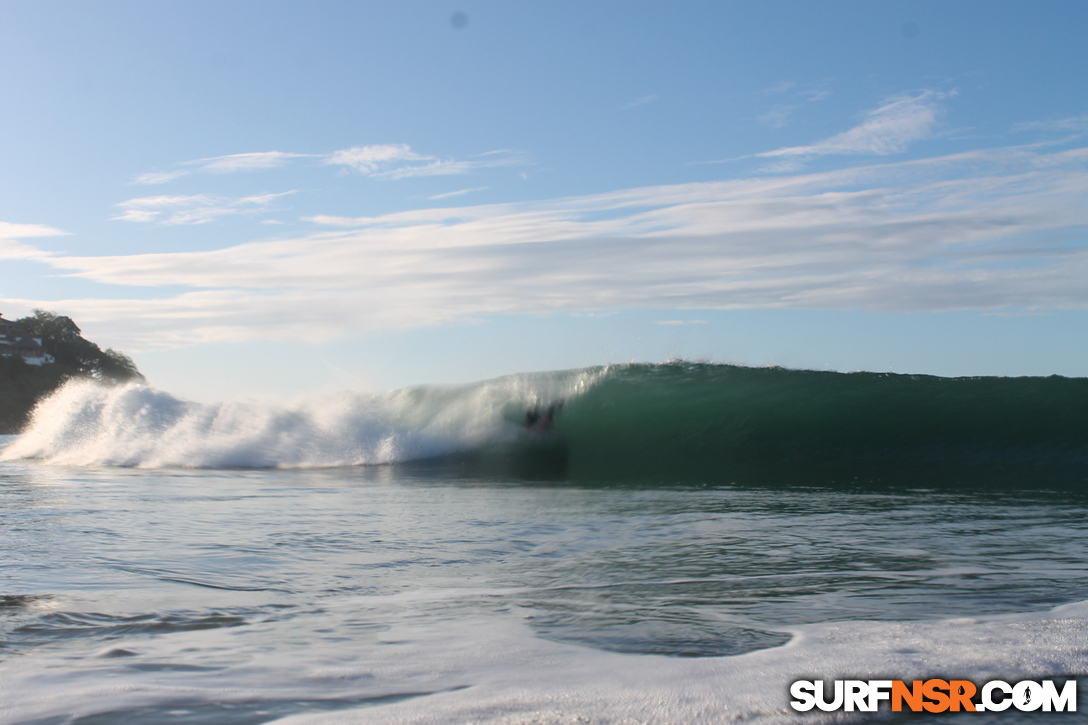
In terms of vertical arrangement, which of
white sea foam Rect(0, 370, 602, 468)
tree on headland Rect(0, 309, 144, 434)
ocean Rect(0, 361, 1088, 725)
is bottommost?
ocean Rect(0, 361, 1088, 725)

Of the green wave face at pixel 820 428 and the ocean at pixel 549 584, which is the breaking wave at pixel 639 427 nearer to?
the green wave face at pixel 820 428

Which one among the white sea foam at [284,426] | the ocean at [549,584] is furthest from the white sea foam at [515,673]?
the white sea foam at [284,426]

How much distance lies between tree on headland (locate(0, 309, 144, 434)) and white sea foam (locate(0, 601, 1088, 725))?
60.5 meters

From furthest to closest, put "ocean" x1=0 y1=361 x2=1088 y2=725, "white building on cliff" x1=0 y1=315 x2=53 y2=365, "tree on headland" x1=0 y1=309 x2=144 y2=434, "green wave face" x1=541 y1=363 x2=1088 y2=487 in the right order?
"white building on cliff" x1=0 y1=315 x2=53 y2=365
"tree on headland" x1=0 y1=309 x2=144 y2=434
"green wave face" x1=541 y1=363 x2=1088 y2=487
"ocean" x1=0 y1=361 x2=1088 y2=725

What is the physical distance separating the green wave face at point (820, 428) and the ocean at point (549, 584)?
11 cm

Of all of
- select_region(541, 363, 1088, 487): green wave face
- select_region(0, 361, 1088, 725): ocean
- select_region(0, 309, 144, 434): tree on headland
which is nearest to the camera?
select_region(0, 361, 1088, 725): ocean

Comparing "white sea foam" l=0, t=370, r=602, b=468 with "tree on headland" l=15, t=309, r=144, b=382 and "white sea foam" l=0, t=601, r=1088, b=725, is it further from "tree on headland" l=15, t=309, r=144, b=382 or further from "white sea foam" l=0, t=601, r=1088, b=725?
"tree on headland" l=15, t=309, r=144, b=382

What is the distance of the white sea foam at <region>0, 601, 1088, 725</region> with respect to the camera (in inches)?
87.3

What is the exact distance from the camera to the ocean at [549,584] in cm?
241

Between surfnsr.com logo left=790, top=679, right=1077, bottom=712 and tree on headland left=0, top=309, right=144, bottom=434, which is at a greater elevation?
tree on headland left=0, top=309, right=144, bottom=434

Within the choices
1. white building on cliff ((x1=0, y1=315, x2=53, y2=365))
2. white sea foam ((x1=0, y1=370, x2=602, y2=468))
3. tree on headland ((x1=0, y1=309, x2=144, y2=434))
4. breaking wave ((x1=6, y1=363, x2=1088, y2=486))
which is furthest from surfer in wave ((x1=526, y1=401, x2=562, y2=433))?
white building on cliff ((x1=0, y1=315, x2=53, y2=365))

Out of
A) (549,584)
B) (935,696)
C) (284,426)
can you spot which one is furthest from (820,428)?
(935,696)

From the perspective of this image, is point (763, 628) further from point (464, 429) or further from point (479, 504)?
point (464, 429)

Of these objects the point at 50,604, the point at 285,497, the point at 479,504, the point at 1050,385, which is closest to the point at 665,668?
the point at 50,604
